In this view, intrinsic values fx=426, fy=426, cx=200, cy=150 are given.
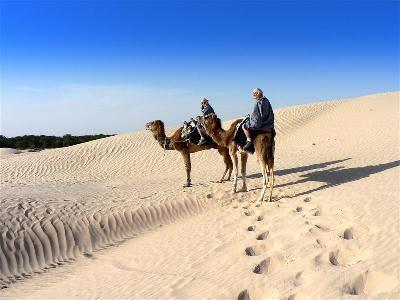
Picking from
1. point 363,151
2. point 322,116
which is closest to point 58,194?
point 363,151

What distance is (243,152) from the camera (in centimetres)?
1020

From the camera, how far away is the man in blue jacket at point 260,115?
9406mm

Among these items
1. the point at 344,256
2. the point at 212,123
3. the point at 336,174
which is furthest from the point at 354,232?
the point at 336,174

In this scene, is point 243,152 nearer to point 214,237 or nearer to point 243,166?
point 243,166

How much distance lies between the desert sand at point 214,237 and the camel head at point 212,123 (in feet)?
5.36

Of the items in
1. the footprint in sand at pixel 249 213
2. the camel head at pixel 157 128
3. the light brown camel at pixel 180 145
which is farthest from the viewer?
the camel head at pixel 157 128

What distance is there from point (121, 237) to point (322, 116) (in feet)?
63.5

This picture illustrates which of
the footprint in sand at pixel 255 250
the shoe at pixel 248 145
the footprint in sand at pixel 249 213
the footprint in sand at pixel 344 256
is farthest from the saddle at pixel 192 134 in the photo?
the footprint in sand at pixel 344 256

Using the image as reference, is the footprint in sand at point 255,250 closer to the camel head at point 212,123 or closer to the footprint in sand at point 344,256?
the footprint in sand at point 344,256

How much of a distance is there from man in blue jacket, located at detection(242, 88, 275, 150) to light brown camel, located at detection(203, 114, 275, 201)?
16cm

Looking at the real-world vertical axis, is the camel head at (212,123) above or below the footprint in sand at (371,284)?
above

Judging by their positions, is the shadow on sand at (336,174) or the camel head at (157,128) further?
the camel head at (157,128)

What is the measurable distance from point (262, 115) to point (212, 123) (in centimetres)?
189

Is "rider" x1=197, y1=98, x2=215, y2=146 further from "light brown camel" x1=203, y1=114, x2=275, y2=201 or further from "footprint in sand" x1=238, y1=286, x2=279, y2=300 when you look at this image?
"footprint in sand" x1=238, y1=286, x2=279, y2=300
